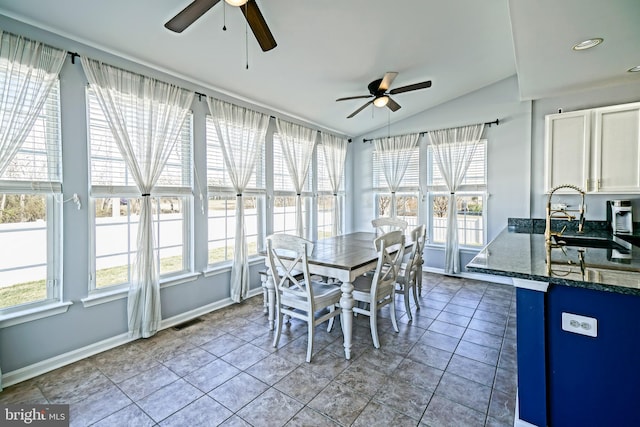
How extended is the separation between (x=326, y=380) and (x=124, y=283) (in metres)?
2.17

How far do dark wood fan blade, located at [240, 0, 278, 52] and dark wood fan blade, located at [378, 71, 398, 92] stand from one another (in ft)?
4.56

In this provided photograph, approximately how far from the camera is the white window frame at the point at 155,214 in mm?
2576

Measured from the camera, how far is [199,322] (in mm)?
3188

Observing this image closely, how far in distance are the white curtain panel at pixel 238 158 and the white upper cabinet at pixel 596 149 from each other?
12.5 feet

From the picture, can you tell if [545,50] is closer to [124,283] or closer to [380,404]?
[380,404]

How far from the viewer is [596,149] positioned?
10.7 feet

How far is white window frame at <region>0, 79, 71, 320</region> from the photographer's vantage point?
7.32 ft

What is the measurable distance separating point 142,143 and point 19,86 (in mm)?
879

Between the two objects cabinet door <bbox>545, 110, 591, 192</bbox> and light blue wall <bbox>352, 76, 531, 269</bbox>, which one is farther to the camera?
light blue wall <bbox>352, 76, 531, 269</bbox>

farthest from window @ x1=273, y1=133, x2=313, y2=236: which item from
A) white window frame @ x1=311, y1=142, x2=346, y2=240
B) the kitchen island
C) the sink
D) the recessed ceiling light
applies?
the recessed ceiling light

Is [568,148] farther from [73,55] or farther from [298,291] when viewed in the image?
[73,55]

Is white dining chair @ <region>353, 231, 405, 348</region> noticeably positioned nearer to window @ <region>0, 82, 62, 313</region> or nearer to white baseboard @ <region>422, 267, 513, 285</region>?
→ white baseboard @ <region>422, 267, 513, 285</region>

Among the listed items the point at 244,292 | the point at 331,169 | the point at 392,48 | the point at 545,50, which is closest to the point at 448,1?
the point at 392,48

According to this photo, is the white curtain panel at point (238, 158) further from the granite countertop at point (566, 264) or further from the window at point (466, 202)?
the window at point (466, 202)
